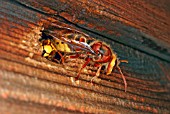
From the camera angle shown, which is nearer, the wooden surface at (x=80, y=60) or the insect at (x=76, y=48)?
the wooden surface at (x=80, y=60)

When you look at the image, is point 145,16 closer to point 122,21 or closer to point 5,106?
point 122,21

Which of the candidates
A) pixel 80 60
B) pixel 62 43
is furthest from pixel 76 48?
pixel 80 60

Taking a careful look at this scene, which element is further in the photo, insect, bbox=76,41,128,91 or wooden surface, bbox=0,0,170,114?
insect, bbox=76,41,128,91

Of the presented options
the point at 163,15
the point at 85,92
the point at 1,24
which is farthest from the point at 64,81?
the point at 163,15

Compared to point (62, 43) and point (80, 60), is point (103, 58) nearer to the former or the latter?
point (62, 43)
